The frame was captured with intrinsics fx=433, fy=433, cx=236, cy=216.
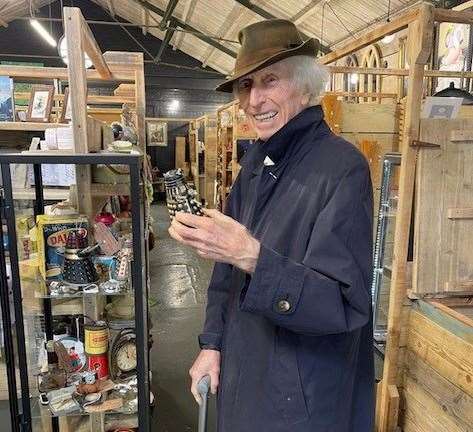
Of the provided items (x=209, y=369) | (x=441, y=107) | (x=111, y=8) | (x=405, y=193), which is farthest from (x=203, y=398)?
(x=111, y=8)

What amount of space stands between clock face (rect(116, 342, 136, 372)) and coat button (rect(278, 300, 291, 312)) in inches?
48.0

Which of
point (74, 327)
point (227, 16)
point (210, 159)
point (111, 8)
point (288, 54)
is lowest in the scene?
point (74, 327)

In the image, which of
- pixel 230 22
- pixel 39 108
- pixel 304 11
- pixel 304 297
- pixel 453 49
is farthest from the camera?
pixel 230 22

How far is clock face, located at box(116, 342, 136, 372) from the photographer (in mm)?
1897

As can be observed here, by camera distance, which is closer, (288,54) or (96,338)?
(288,54)

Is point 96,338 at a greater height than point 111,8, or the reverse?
point 111,8

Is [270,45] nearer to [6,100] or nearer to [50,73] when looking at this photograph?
[50,73]

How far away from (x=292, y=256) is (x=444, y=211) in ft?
4.28

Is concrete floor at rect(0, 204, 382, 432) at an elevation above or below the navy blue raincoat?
below

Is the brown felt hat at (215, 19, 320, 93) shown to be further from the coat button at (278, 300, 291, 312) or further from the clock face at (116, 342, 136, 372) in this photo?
the clock face at (116, 342, 136, 372)

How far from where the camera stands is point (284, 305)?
2.87 feet

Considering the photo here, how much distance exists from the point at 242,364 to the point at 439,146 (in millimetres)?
1386

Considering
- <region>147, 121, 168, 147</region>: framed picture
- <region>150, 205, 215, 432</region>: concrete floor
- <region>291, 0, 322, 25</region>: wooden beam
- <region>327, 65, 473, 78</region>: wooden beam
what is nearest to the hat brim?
<region>327, 65, 473, 78</region>: wooden beam

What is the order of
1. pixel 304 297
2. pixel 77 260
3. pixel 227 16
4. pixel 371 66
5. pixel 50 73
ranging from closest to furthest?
1. pixel 304 297
2. pixel 77 260
3. pixel 50 73
4. pixel 371 66
5. pixel 227 16
